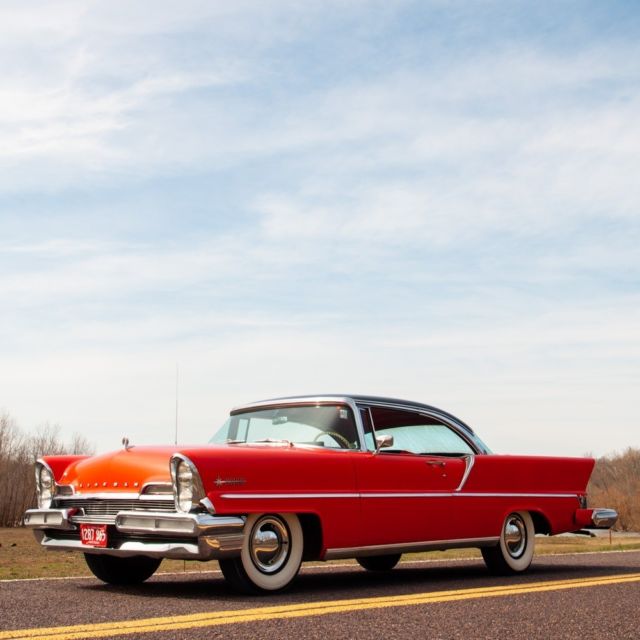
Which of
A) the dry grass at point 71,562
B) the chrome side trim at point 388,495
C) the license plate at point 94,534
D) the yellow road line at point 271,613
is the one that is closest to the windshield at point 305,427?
the chrome side trim at point 388,495

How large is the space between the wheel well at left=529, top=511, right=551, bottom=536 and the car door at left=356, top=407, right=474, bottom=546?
1214 mm

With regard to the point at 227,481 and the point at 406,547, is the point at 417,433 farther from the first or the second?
the point at 227,481

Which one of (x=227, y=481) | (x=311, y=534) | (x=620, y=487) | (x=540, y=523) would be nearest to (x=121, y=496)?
(x=227, y=481)

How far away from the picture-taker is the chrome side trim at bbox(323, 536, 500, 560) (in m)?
8.12

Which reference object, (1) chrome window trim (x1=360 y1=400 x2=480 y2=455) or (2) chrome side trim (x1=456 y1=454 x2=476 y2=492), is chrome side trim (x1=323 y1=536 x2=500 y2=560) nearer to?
(2) chrome side trim (x1=456 y1=454 x2=476 y2=492)

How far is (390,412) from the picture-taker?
9.28 metres

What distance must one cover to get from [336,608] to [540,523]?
458 cm

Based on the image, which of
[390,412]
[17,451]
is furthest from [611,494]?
[390,412]

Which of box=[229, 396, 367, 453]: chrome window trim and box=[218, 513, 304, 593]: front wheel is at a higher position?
box=[229, 396, 367, 453]: chrome window trim

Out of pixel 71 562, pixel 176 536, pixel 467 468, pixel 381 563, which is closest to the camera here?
pixel 176 536

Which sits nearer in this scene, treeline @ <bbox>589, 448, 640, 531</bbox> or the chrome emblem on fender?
the chrome emblem on fender

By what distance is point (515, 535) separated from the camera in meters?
10.1

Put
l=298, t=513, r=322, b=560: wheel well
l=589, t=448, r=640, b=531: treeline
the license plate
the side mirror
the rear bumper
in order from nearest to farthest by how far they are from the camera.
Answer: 1. the license plate
2. l=298, t=513, r=322, b=560: wheel well
3. the side mirror
4. the rear bumper
5. l=589, t=448, r=640, b=531: treeline

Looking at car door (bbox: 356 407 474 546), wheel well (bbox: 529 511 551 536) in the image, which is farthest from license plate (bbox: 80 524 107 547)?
wheel well (bbox: 529 511 551 536)
